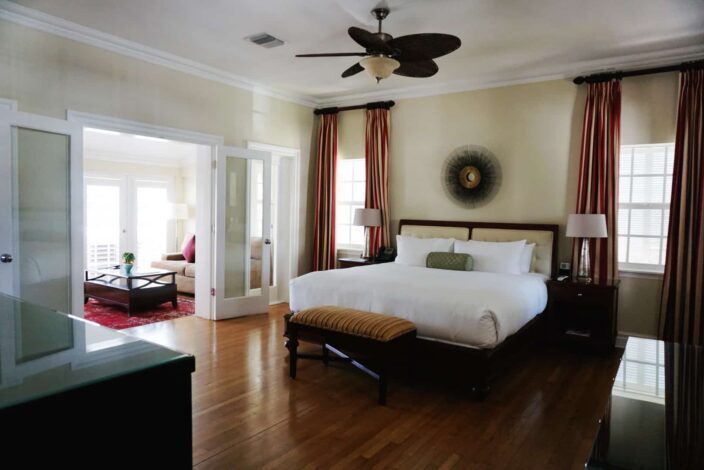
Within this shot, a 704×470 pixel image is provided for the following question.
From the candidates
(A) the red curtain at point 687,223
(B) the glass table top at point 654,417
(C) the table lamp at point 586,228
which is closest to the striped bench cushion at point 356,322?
(B) the glass table top at point 654,417

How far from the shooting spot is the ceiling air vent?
4223 mm

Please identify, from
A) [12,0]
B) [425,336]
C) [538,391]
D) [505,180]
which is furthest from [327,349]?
[12,0]

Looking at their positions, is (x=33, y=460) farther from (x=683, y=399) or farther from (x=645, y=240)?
(x=645, y=240)

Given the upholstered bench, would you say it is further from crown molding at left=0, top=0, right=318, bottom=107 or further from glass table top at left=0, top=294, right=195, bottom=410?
crown molding at left=0, top=0, right=318, bottom=107

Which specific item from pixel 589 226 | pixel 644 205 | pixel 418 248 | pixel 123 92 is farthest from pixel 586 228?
pixel 123 92

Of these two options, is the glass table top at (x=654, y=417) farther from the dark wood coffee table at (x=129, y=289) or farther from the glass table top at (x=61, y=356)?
the dark wood coffee table at (x=129, y=289)

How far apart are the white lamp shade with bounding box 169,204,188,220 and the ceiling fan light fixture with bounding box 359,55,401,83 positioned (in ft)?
21.1

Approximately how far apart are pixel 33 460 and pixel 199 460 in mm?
1831

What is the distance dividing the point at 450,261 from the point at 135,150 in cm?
616

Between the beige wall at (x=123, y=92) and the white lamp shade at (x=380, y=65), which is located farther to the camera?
the beige wall at (x=123, y=92)

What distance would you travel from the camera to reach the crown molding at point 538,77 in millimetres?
4324

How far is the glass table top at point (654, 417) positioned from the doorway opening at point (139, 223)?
499 cm

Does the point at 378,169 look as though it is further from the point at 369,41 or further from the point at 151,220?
the point at 151,220

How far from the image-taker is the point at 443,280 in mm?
4102
